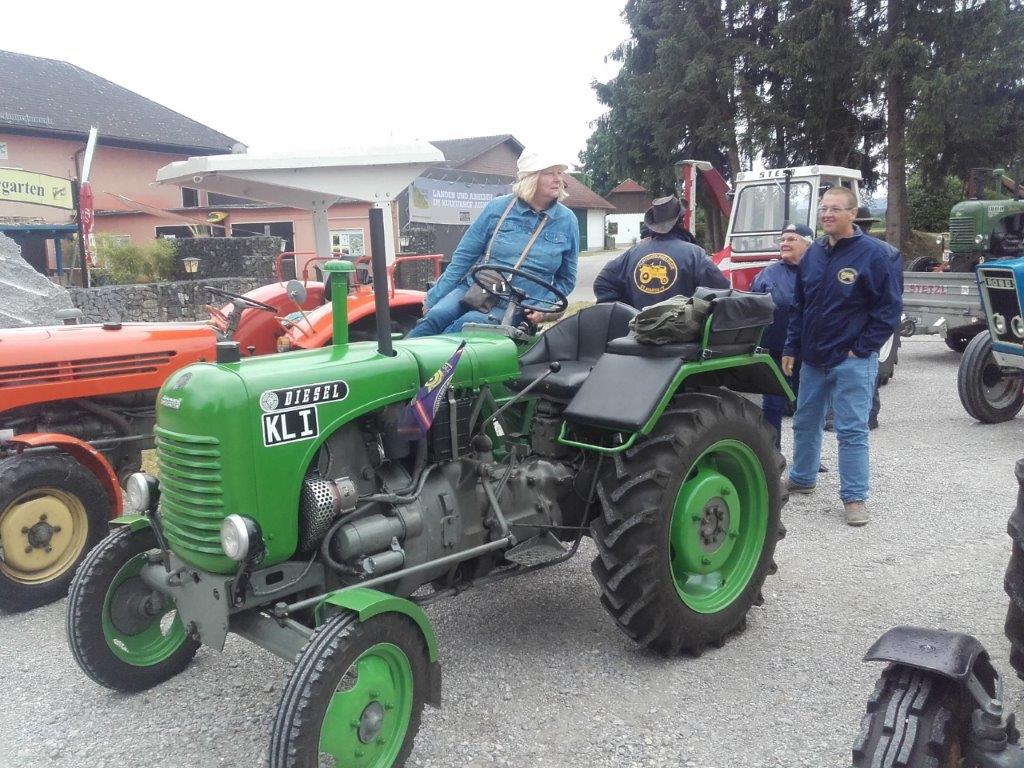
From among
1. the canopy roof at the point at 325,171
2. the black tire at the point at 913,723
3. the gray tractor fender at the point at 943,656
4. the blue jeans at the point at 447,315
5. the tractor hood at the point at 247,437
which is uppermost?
the canopy roof at the point at 325,171

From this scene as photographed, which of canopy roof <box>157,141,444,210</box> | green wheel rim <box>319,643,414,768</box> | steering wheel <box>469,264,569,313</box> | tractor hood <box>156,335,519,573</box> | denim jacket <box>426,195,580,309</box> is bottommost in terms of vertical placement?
green wheel rim <box>319,643,414,768</box>

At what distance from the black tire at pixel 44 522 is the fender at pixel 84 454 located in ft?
0.15

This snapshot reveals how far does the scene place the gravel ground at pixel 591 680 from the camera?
258 cm

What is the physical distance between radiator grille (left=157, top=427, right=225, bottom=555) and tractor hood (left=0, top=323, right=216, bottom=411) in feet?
6.34

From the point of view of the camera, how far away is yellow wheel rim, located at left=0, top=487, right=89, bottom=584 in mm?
3686

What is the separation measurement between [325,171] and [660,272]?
318 cm

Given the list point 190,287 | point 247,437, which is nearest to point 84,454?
point 247,437

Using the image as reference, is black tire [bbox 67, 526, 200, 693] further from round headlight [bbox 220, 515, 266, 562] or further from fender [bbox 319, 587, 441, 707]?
fender [bbox 319, 587, 441, 707]

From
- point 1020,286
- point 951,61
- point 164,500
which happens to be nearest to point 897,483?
point 1020,286

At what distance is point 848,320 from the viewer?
14.4 feet

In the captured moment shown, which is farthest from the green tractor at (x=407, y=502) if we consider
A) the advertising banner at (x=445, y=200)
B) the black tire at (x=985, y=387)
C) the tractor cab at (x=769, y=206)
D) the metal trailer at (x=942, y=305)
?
the advertising banner at (x=445, y=200)

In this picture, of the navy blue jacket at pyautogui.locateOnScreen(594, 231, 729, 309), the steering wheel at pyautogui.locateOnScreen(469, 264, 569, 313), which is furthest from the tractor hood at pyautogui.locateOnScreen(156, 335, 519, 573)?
the navy blue jacket at pyautogui.locateOnScreen(594, 231, 729, 309)

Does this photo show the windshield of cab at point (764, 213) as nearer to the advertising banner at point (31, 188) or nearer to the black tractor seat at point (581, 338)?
the black tractor seat at point (581, 338)

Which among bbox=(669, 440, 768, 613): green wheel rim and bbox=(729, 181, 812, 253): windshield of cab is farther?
bbox=(729, 181, 812, 253): windshield of cab
